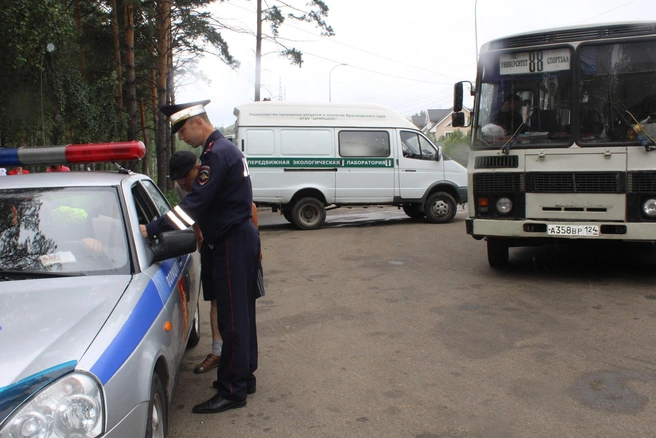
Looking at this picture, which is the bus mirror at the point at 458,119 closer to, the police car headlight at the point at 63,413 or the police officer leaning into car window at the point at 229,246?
the police officer leaning into car window at the point at 229,246

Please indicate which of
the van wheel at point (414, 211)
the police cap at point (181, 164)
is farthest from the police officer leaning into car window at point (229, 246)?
the van wheel at point (414, 211)

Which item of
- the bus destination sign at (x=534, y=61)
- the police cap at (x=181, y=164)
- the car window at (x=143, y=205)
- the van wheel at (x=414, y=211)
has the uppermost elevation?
the bus destination sign at (x=534, y=61)

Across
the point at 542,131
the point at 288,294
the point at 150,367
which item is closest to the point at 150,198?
the point at 150,367

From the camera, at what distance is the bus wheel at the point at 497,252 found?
26.7 feet

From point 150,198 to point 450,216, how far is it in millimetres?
11548

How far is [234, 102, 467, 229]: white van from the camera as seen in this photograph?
14.2m

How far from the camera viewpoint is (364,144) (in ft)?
48.3

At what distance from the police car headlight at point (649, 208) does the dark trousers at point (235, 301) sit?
4909 mm

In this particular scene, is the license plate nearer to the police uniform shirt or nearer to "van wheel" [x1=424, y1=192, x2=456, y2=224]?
the police uniform shirt

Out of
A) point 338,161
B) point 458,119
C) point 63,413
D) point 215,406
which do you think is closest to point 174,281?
point 215,406

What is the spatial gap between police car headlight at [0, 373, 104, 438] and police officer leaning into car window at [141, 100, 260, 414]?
5.54ft

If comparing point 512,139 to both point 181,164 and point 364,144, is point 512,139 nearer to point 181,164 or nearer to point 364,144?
point 181,164

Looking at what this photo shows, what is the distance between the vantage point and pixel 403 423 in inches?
146

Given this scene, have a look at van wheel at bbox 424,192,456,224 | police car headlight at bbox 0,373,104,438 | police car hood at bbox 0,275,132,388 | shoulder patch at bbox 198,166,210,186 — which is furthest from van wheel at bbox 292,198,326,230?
police car headlight at bbox 0,373,104,438
